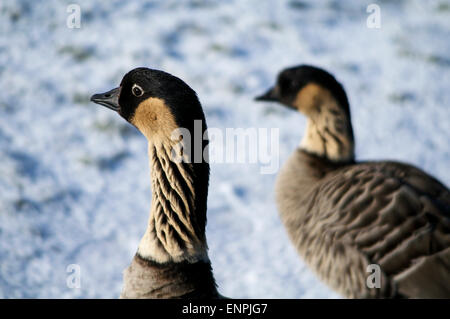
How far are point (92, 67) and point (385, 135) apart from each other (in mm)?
2946

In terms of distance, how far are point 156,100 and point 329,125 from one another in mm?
1605

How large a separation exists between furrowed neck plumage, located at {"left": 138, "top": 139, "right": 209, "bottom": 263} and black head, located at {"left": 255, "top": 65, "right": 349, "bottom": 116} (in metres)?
1.52

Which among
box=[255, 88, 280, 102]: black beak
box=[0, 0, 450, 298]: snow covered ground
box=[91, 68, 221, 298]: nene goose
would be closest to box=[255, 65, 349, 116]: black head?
box=[255, 88, 280, 102]: black beak

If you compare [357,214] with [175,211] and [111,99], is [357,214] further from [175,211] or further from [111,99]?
[111,99]

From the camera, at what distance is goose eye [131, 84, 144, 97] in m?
2.16

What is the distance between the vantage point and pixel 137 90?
7.13 feet

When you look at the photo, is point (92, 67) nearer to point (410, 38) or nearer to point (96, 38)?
point (96, 38)

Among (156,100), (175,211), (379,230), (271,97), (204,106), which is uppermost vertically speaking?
(204,106)

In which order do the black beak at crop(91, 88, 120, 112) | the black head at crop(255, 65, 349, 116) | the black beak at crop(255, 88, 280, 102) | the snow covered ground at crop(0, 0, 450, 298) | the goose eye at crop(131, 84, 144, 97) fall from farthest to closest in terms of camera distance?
the black beak at crop(255, 88, 280, 102), the snow covered ground at crop(0, 0, 450, 298), the black head at crop(255, 65, 349, 116), the black beak at crop(91, 88, 120, 112), the goose eye at crop(131, 84, 144, 97)

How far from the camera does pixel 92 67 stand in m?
5.40

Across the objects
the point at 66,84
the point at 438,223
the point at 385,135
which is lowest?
the point at 438,223

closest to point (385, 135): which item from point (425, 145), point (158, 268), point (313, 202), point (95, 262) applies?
point (425, 145)

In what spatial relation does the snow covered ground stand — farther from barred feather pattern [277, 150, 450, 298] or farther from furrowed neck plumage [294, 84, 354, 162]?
furrowed neck plumage [294, 84, 354, 162]

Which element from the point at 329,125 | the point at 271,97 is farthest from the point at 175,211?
the point at 271,97
